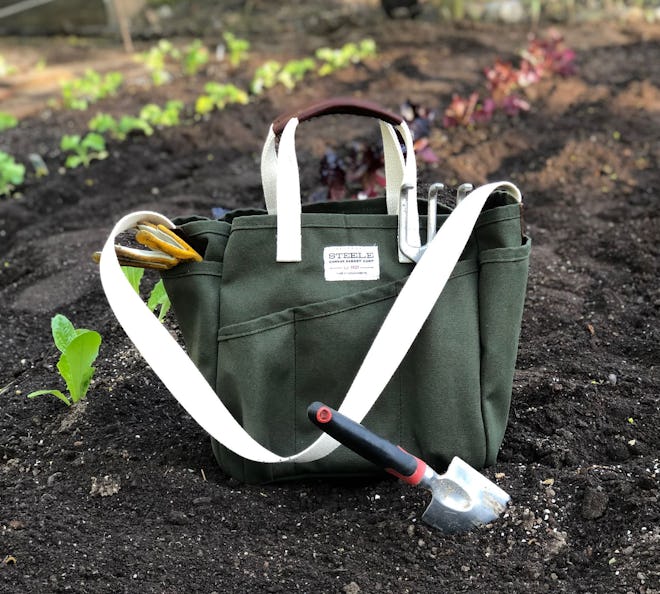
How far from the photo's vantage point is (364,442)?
5.93 feet

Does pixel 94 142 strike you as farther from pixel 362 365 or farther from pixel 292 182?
pixel 362 365

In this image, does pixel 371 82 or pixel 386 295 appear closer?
pixel 386 295

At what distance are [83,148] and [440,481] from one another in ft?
12.5

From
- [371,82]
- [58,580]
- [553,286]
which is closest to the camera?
[58,580]

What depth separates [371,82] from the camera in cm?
645

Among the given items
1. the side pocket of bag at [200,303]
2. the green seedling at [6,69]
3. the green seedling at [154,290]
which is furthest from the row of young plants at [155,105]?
the side pocket of bag at [200,303]

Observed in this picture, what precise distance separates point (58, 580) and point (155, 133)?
4.05 metres

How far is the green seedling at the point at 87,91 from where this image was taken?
6289mm

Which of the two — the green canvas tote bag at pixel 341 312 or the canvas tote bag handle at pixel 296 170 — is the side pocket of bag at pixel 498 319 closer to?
the green canvas tote bag at pixel 341 312

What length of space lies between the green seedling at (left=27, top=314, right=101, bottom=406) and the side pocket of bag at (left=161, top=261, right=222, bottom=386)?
0.38 m

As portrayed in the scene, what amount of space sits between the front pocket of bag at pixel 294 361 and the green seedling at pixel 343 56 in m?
4.98

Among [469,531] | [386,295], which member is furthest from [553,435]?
[386,295]

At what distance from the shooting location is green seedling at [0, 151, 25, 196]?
4621 mm

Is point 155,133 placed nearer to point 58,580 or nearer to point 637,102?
point 637,102
